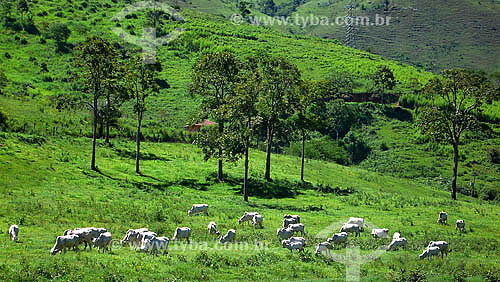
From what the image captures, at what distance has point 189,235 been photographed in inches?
1050

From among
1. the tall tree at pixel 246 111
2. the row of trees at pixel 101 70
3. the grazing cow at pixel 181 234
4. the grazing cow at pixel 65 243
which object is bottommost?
the grazing cow at pixel 181 234

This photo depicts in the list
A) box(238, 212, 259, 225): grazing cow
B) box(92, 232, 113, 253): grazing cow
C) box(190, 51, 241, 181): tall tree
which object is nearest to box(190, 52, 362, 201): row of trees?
box(190, 51, 241, 181): tall tree

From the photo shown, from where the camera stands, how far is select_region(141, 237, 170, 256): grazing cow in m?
23.1

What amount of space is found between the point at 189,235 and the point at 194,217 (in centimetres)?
704

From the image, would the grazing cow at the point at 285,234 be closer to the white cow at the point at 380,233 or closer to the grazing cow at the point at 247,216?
the grazing cow at the point at 247,216

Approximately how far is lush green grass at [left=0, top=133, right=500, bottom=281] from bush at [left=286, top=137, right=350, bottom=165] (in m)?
19.1

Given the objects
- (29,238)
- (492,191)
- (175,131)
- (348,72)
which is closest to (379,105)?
(348,72)

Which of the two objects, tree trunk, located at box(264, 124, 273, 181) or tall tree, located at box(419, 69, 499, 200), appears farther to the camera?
tall tree, located at box(419, 69, 499, 200)

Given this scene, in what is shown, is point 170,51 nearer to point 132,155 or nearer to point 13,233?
point 132,155

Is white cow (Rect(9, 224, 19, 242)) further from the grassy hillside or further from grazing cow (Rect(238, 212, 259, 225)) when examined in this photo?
the grassy hillside

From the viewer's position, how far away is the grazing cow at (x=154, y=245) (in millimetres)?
23125

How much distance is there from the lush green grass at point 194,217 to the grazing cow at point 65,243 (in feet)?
1.47

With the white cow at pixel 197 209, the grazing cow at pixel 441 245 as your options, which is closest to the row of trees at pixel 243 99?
the white cow at pixel 197 209

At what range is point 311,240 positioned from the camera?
29125mm
